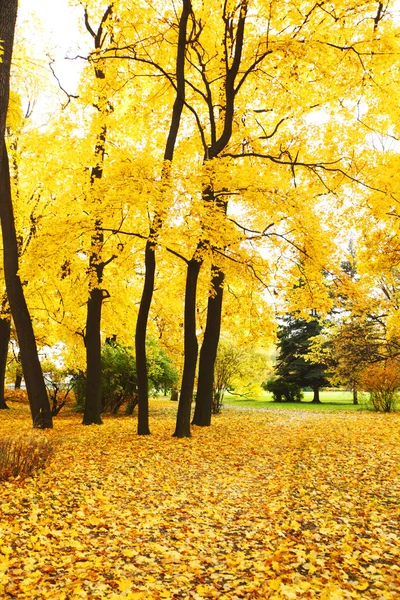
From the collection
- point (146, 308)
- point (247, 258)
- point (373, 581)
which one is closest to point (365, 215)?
point (247, 258)

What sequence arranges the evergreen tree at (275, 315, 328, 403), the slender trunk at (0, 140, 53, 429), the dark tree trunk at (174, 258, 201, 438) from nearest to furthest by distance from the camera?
1. the dark tree trunk at (174, 258, 201, 438)
2. the slender trunk at (0, 140, 53, 429)
3. the evergreen tree at (275, 315, 328, 403)

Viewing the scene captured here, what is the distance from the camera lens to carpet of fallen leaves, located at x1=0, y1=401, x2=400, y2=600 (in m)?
3.76

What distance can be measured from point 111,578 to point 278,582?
1388 mm

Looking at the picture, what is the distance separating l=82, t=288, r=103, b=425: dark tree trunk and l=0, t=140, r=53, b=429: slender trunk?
6.47ft

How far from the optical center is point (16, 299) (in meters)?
10.9

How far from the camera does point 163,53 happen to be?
11047 mm

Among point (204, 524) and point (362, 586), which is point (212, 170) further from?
point (362, 586)

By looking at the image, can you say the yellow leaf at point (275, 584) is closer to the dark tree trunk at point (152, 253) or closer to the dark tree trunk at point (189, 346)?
the dark tree trunk at point (189, 346)

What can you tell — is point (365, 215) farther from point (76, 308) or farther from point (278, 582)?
point (278, 582)

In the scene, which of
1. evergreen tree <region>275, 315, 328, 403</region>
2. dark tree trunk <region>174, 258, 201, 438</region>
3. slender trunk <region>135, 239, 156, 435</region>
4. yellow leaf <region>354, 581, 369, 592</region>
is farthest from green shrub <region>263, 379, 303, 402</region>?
yellow leaf <region>354, 581, 369, 592</region>

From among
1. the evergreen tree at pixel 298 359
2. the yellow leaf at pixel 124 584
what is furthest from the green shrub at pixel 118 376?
the evergreen tree at pixel 298 359

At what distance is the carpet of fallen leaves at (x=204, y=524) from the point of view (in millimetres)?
3762

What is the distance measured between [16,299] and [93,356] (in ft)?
10.0

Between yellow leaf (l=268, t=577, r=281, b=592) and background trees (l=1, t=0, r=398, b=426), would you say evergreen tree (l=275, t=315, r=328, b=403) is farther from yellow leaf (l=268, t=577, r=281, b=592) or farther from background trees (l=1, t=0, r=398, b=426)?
yellow leaf (l=268, t=577, r=281, b=592)
